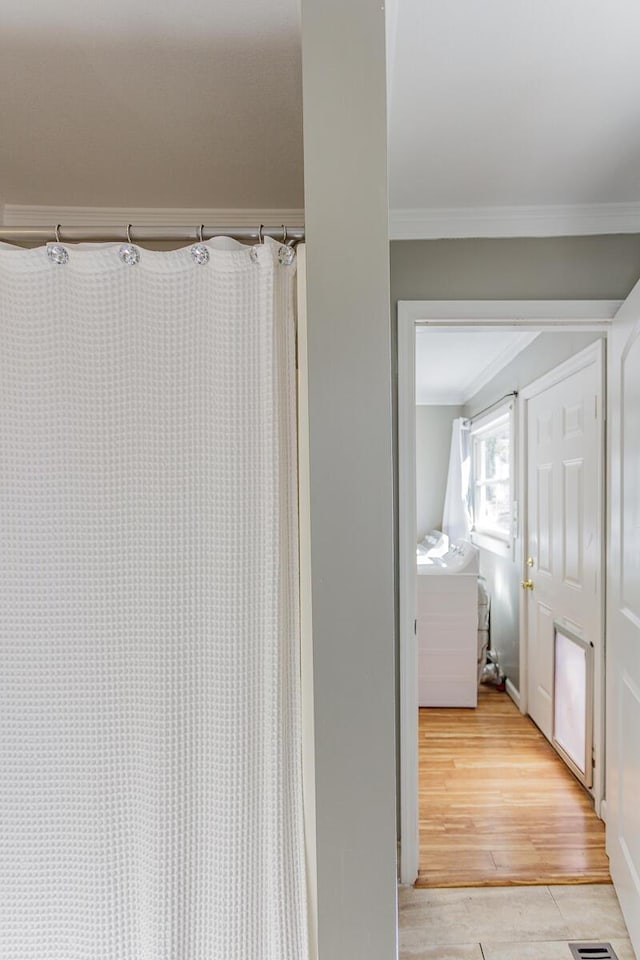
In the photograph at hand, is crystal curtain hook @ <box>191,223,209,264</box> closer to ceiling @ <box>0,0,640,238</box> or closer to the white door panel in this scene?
ceiling @ <box>0,0,640,238</box>

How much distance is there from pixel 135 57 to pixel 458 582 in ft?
10.3

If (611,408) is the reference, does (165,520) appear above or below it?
below

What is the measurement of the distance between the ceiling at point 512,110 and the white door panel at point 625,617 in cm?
43

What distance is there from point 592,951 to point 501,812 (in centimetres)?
69

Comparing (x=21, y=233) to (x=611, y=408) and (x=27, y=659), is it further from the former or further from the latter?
(x=611, y=408)

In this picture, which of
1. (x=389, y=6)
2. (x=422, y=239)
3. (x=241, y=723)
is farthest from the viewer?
(x=422, y=239)

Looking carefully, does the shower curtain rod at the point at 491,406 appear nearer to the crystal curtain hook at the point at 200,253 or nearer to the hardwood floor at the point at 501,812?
the hardwood floor at the point at 501,812

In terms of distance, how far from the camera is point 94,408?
92 centimetres

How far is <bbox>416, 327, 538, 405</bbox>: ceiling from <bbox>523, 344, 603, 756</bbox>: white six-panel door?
1.52ft

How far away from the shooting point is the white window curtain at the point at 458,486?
551cm

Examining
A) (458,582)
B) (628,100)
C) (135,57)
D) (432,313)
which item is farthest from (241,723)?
(458,582)

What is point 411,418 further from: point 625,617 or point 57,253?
point 57,253

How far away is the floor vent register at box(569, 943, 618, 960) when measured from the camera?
5.46 ft

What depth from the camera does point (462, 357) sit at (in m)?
4.05
